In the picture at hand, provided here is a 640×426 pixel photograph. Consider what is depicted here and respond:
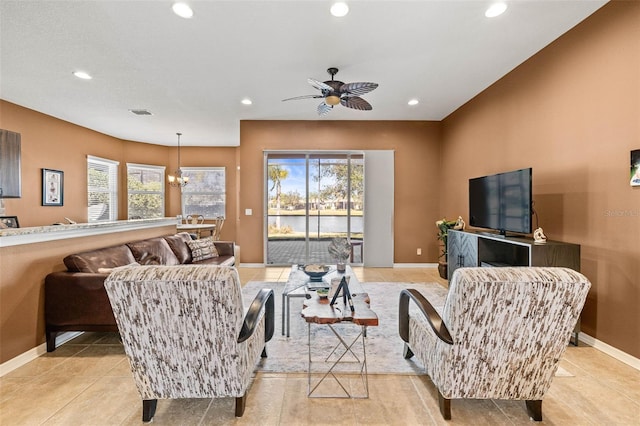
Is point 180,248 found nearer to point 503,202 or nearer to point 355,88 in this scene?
point 355,88

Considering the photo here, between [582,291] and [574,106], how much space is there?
2.38 meters

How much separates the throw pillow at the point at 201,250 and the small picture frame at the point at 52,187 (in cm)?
327

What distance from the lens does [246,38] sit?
9.69ft

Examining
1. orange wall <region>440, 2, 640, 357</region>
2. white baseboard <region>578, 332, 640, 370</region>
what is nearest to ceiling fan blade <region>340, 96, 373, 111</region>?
orange wall <region>440, 2, 640, 357</region>

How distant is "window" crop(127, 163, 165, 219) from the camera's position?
302 inches

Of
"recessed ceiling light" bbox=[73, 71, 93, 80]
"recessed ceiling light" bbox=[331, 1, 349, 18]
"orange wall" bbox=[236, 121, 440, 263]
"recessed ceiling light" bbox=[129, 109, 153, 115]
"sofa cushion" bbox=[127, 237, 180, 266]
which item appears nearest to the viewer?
"recessed ceiling light" bbox=[331, 1, 349, 18]

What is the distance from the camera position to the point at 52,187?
5.44 metres

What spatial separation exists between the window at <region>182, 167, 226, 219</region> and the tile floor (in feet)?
20.6

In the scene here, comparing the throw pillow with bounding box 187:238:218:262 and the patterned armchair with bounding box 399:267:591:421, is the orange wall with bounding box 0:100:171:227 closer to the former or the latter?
the throw pillow with bounding box 187:238:218:262

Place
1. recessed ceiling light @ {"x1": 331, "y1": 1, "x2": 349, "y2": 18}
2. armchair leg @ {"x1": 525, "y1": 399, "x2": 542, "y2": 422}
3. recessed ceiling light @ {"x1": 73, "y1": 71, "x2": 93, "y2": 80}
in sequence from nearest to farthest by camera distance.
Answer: armchair leg @ {"x1": 525, "y1": 399, "x2": 542, "y2": 422}
recessed ceiling light @ {"x1": 331, "y1": 1, "x2": 349, "y2": 18}
recessed ceiling light @ {"x1": 73, "y1": 71, "x2": 93, "y2": 80}

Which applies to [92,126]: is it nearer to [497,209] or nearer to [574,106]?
[497,209]

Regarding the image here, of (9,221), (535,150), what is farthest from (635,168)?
(9,221)

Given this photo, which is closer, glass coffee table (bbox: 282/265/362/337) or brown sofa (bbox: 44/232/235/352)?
brown sofa (bbox: 44/232/235/352)

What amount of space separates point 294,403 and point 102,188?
7497 mm
